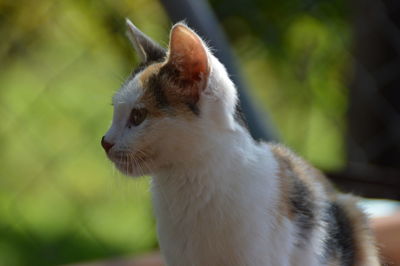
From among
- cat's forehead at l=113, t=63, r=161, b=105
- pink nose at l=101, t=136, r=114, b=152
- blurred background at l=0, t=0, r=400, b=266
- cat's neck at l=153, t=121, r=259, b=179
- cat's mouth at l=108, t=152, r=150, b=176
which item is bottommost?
blurred background at l=0, t=0, r=400, b=266

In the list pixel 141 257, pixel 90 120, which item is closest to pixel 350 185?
pixel 141 257

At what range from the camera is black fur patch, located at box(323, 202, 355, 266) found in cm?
112

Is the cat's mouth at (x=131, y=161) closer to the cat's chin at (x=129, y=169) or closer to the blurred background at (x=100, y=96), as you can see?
the cat's chin at (x=129, y=169)

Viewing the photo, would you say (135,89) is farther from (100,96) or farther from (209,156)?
(100,96)

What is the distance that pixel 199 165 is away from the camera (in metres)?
1.04

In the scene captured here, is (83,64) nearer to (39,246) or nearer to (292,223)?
(39,246)

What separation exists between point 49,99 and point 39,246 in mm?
406

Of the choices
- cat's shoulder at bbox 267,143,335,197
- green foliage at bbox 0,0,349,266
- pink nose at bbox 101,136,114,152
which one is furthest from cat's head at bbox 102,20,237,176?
green foliage at bbox 0,0,349,266

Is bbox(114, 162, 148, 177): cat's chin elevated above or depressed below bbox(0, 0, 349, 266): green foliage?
above

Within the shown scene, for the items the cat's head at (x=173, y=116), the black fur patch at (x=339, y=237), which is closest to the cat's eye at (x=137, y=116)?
the cat's head at (x=173, y=116)

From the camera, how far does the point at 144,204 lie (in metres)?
2.28

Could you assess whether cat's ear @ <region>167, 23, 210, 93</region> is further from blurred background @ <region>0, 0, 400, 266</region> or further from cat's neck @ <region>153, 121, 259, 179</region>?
blurred background @ <region>0, 0, 400, 266</region>

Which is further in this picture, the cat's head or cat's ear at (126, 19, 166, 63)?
cat's ear at (126, 19, 166, 63)

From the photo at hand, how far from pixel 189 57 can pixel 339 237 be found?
330mm
